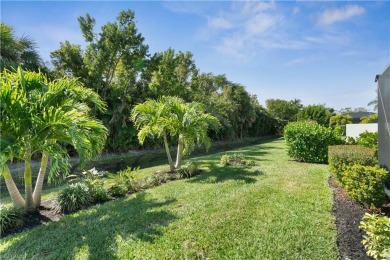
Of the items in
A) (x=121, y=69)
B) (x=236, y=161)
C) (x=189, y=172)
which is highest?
(x=121, y=69)

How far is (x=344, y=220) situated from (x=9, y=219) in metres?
6.25

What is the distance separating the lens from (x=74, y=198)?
534 centimetres

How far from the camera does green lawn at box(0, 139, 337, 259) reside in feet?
11.0

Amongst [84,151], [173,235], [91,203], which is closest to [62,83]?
[84,151]

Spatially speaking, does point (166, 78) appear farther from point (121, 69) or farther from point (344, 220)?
point (344, 220)

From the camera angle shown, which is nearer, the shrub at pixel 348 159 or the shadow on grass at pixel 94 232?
the shadow on grass at pixel 94 232

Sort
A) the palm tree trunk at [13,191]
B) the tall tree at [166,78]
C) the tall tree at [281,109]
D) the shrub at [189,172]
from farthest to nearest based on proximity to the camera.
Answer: the tall tree at [281,109] < the tall tree at [166,78] < the shrub at [189,172] < the palm tree trunk at [13,191]

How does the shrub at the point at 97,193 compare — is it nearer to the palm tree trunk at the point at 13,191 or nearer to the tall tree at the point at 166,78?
the palm tree trunk at the point at 13,191

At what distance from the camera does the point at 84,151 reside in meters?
4.60

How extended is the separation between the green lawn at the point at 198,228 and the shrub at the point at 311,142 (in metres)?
4.00

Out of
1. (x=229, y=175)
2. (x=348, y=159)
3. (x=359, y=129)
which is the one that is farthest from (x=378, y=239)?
(x=359, y=129)

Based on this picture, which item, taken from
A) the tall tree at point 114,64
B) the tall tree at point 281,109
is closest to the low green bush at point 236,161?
the tall tree at point 114,64

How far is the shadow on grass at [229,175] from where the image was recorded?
6.96 m

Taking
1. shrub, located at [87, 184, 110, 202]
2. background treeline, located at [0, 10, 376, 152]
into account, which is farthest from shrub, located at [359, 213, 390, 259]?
background treeline, located at [0, 10, 376, 152]
